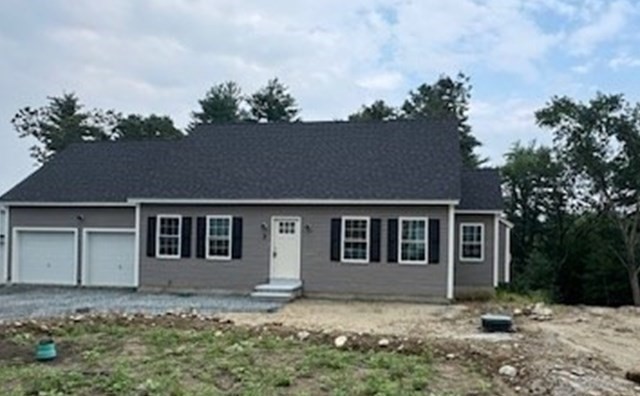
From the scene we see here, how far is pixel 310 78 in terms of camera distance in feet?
94.0

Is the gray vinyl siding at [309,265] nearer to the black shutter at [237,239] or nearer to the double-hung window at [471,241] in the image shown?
the black shutter at [237,239]

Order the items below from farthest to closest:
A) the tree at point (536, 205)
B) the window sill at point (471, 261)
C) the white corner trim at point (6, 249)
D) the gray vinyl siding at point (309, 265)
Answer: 1. the tree at point (536, 205)
2. the white corner trim at point (6, 249)
3. the window sill at point (471, 261)
4. the gray vinyl siding at point (309, 265)

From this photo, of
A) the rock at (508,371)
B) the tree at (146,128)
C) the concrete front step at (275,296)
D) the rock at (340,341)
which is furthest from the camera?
the tree at (146,128)

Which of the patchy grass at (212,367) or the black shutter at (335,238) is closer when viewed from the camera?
the patchy grass at (212,367)

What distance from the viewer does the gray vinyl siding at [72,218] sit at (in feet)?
66.9

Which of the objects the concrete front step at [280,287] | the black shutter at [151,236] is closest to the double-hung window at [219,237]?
the concrete front step at [280,287]

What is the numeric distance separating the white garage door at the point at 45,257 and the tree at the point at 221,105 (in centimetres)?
1932

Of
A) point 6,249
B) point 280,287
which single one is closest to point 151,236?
point 280,287

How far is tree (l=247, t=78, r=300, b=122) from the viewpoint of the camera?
3984 centimetres

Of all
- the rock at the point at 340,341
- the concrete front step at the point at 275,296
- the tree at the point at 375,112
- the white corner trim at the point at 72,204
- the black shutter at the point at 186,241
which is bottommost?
the concrete front step at the point at 275,296

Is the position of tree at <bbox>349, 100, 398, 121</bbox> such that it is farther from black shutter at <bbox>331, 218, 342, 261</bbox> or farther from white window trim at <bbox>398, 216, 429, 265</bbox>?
white window trim at <bbox>398, 216, 429, 265</bbox>

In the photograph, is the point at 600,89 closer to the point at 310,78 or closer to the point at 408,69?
the point at 408,69

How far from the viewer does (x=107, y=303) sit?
53.3 ft

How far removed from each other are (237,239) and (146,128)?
2105 centimetres
